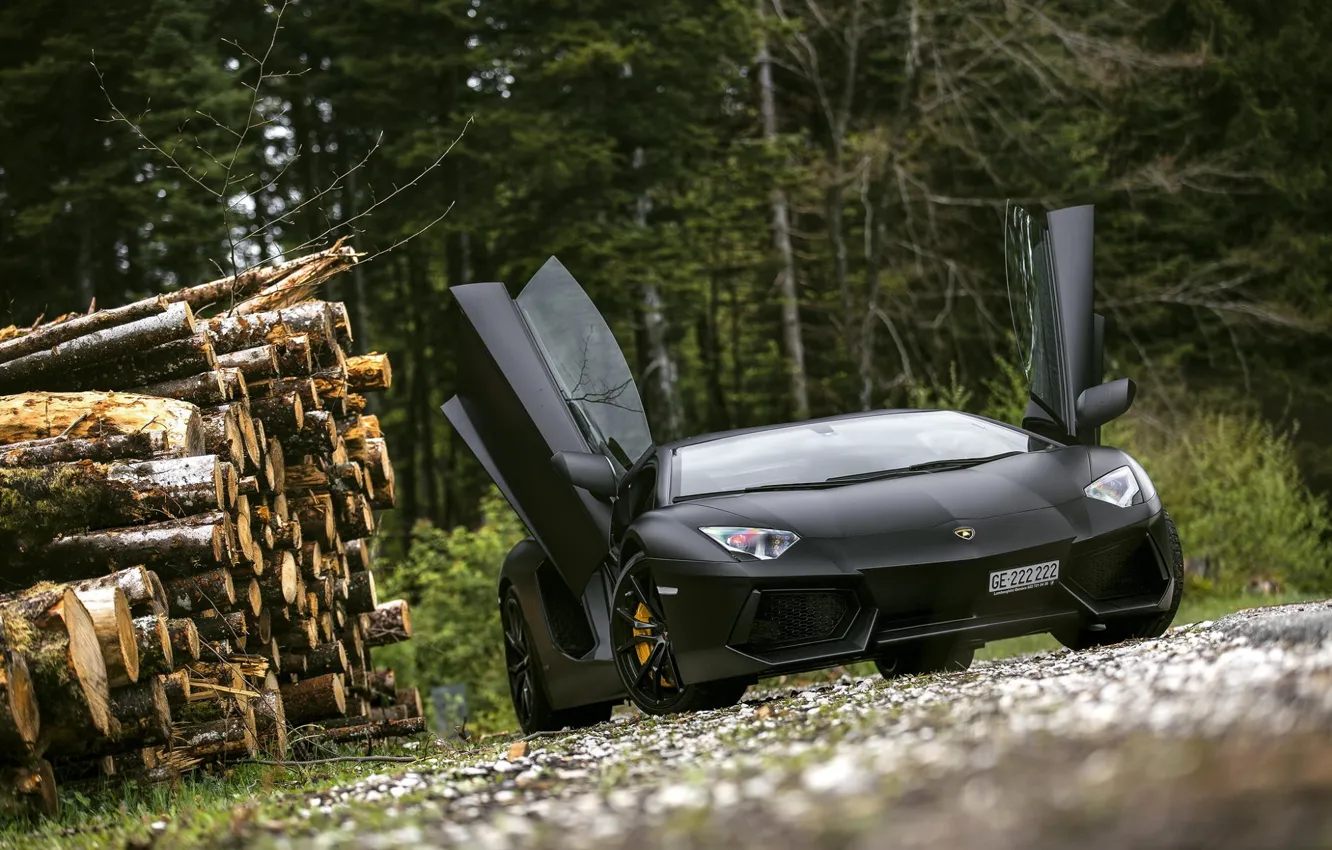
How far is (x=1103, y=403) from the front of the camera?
23.5 feet

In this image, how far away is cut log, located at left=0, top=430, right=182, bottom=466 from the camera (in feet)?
23.2

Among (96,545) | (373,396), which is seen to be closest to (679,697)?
(96,545)

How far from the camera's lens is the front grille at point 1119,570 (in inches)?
257

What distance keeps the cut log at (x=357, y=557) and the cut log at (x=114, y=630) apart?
4.47 metres

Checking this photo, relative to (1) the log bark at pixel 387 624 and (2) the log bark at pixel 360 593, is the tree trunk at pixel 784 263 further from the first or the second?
(2) the log bark at pixel 360 593

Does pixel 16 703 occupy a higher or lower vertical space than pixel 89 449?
lower

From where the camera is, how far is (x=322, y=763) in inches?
296

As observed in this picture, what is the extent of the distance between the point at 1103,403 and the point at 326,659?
491cm

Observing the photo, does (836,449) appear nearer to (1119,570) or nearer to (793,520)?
(793,520)

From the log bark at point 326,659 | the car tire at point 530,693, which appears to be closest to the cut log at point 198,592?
the car tire at point 530,693

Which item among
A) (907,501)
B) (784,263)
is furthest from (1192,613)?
(784,263)

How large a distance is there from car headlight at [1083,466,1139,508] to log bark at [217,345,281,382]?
14.9 ft

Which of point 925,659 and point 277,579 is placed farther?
point 277,579

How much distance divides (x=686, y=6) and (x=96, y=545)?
17600mm
